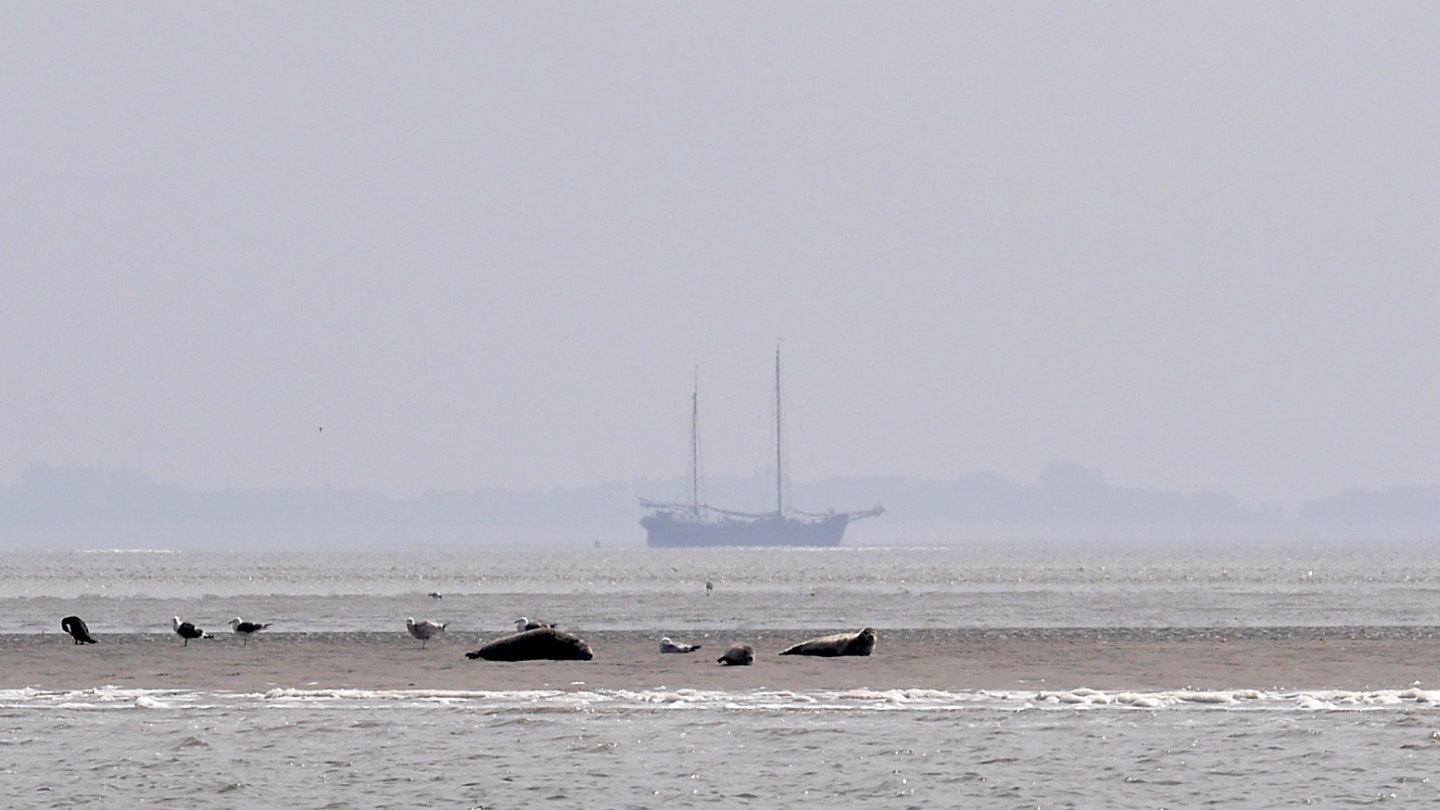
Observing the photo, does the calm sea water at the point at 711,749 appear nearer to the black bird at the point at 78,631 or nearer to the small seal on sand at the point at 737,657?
the small seal on sand at the point at 737,657

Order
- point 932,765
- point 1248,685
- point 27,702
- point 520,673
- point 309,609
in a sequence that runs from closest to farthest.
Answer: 1. point 932,765
2. point 27,702
3. point 1248,685
4. point 520,673
5. point 309,609

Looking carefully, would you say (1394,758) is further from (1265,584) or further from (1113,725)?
(1265,584)

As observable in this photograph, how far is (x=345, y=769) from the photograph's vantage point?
17578 millimetres

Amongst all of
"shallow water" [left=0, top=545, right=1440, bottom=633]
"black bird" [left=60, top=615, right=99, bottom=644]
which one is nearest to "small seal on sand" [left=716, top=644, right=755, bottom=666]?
"shallow water" [left=0, top=545, right=1440, bottom=633]

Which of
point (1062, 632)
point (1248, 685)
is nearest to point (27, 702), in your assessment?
point (1248, 685)

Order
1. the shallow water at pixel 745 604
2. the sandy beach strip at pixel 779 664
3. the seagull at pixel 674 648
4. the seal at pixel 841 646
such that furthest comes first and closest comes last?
the shallow water at pixel 745 604
the seagull at pixel 674 648
the seal at pixel 841 646
the sandy beach strip at pixel 779 664

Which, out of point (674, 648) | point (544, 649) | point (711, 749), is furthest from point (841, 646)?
point (711, 749)

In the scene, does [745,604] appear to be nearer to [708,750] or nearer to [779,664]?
[779,664]

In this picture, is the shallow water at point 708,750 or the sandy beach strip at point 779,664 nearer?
the shallow water at point 708,750

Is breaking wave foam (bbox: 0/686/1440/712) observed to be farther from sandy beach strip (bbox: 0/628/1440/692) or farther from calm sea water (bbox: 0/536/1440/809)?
sandy beach strip (bbox: 0/628/1440/692)

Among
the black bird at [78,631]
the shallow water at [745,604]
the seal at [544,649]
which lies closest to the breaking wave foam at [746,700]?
the seal at [544,649]

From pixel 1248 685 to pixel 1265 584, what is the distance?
57.0 meters

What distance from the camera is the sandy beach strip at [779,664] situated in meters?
25.3

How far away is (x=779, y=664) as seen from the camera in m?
28.5
